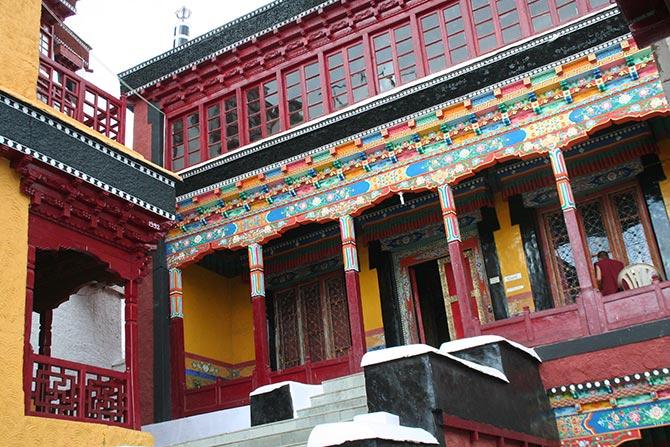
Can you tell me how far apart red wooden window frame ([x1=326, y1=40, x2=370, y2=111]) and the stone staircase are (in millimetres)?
5010

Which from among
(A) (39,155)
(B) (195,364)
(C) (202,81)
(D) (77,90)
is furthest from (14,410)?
(C) (202,81)

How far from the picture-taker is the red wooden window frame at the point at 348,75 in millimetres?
13062

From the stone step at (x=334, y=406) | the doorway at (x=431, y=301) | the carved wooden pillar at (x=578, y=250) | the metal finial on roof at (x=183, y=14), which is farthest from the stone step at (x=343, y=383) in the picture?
the metal finial on roof at (x=183, y=14)

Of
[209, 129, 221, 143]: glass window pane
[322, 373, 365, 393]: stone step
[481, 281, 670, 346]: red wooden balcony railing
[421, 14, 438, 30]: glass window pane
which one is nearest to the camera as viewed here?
[481, 281, 670, 346]: red wooden balcony railing

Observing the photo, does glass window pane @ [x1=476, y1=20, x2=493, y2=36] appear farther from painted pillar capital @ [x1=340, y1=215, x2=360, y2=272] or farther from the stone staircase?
the stone staircase

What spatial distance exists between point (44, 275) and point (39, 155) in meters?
2.56

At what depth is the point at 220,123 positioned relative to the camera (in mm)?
14312

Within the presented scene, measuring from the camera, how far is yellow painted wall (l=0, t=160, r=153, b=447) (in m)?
8.32

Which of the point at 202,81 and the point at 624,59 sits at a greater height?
the point at 202,81

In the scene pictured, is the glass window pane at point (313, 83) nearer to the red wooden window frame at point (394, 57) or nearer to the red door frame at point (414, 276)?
the red wooden window frame at point (394, 57)

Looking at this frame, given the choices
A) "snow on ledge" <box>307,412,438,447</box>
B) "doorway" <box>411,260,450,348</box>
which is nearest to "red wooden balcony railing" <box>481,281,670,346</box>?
"doorway" <box>411,260,450,348</box>

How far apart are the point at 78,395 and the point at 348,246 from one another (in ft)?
14.9

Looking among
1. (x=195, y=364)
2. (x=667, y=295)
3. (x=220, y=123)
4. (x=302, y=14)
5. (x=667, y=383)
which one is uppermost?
(x=302, y=14)

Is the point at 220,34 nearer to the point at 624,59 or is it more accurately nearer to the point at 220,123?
the point at 220,123
